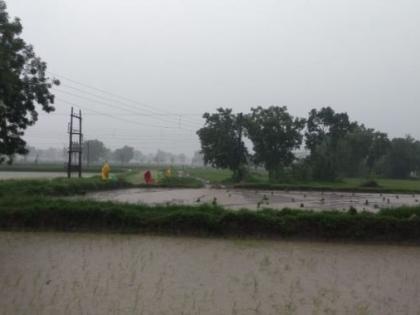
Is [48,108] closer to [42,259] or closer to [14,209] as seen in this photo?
[14,209]

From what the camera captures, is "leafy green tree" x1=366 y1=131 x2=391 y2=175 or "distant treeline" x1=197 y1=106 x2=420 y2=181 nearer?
"distant treeline" x1=197 y1=106 x2=420 y2=181

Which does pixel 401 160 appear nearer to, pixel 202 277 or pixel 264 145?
pixel 264 145

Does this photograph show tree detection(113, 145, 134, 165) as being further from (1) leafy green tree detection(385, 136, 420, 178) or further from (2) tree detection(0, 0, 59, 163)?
(2) tree detection(0, 0, 59, 163)

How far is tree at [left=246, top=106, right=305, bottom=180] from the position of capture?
44938 millimetres

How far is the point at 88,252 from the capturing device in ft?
30.6

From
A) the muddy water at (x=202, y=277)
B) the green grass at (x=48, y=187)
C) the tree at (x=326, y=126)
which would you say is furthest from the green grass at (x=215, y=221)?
the tree at (x=326, y=126)

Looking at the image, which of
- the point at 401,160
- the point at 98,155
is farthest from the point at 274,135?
the point at 98,155

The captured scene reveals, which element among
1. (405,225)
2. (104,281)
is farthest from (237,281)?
(405,225)

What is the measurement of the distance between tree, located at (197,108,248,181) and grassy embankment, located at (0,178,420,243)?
3092 centimetres

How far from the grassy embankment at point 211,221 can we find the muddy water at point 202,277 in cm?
67

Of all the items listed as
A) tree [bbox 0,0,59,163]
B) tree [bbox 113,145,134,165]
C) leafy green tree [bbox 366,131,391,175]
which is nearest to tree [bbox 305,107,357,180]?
leafy green tree [bbox 366,131,391,175]

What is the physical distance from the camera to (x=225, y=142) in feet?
144

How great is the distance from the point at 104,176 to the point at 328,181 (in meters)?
25.3

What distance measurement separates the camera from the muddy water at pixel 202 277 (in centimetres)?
598
